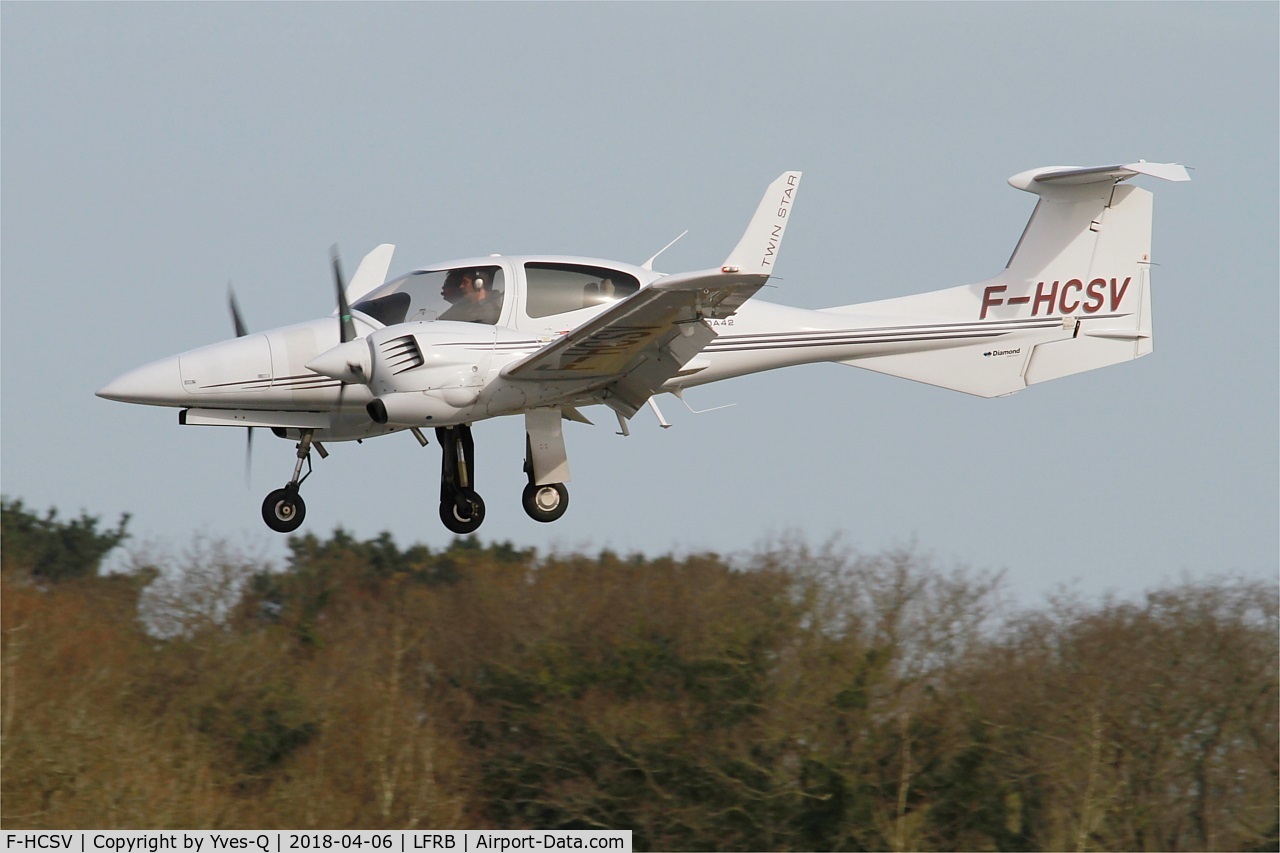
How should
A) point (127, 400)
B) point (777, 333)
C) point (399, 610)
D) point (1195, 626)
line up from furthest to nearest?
point (399, 610) → point (1195, 626) → point (777, 333) → point (127, 400)

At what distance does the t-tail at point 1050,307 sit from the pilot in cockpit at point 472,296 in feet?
11.2

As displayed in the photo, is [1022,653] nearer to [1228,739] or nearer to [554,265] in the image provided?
[1228,739]

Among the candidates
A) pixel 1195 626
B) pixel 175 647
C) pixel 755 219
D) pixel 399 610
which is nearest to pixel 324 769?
pixel 175 647

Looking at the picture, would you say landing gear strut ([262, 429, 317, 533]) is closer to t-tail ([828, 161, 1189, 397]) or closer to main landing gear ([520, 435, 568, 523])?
main landing gear ([520, 435, 568, 523])

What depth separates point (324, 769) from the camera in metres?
28.1

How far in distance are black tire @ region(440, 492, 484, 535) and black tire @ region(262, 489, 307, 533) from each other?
47.3 inches

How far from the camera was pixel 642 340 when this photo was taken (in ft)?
39.3

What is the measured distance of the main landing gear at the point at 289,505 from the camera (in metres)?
12.7

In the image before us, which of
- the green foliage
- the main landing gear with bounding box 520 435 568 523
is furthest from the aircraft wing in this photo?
the green foliage

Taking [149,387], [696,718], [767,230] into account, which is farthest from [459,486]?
[696,718]

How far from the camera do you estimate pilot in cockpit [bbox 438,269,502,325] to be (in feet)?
40.6

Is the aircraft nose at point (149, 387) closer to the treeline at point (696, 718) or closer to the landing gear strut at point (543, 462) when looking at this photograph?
the landing gear strut at point (543, 462)

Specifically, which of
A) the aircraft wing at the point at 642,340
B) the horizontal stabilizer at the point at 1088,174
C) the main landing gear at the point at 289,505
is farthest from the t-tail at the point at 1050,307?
the main landing gear at the point at 289,505

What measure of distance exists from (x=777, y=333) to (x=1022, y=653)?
17578mm
